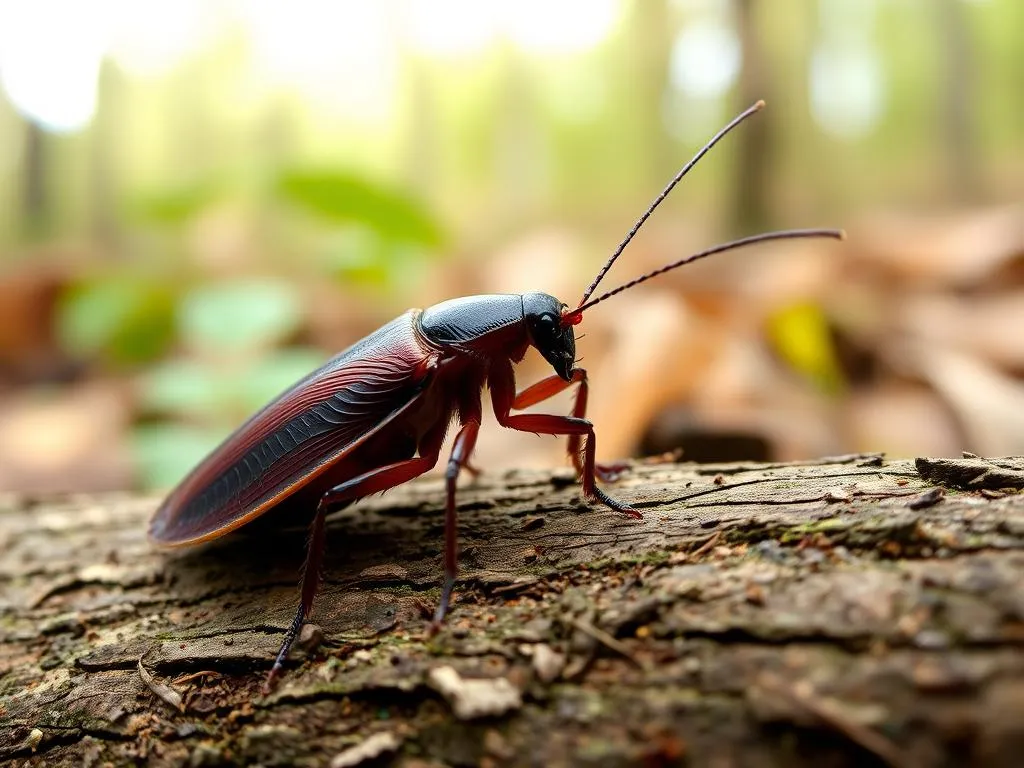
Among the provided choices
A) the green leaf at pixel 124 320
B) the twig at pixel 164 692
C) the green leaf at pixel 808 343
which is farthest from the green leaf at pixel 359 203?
the twig at pixel 164 692

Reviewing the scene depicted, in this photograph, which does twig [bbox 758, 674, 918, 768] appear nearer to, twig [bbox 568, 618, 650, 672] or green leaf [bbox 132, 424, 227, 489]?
twig [bbox 568, 618, 650, 672]

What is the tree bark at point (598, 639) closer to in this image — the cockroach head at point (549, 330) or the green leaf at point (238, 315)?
the cockroach head at point (549, 330)

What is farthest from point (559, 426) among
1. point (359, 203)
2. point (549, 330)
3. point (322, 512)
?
point (359, 203)

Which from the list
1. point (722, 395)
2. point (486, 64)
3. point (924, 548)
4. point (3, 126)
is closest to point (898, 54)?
point (486, 64)

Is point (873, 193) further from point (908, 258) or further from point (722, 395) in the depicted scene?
point (722, 395)

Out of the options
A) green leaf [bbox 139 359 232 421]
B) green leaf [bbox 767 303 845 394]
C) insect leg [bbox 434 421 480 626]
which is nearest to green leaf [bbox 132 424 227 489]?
green leaf [bbox 139 359 232 421]
